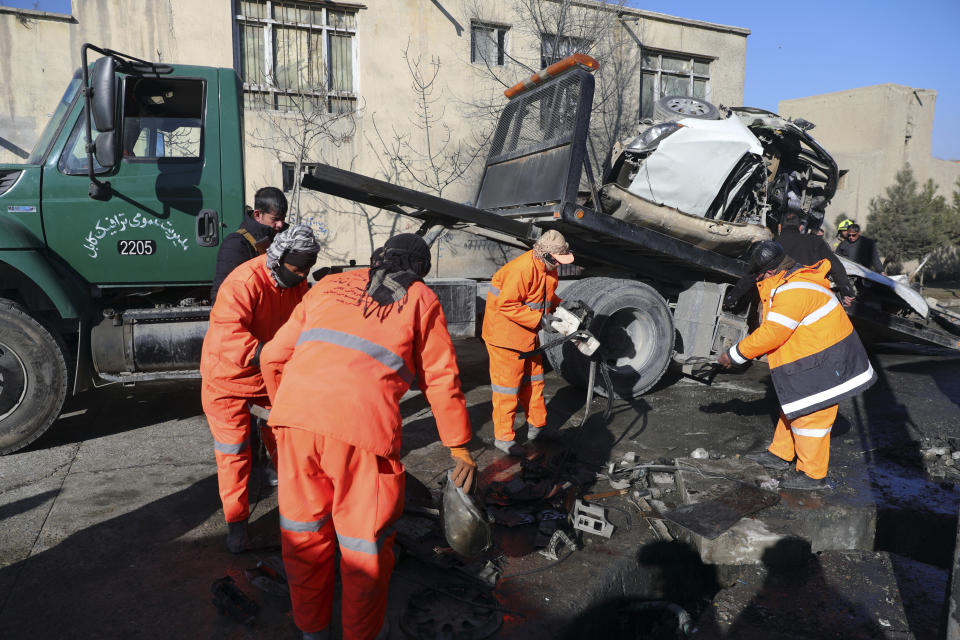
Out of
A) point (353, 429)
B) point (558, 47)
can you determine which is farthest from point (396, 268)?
point (558, 47)

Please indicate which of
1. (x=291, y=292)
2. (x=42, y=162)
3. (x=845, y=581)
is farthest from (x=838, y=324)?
(x=42, y=162)

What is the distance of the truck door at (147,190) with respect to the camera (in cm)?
426

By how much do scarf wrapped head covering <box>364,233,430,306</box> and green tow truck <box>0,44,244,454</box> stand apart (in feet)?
8.83

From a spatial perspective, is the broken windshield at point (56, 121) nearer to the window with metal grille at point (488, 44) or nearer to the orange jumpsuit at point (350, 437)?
the orange jumpsuit at point (350, 437)

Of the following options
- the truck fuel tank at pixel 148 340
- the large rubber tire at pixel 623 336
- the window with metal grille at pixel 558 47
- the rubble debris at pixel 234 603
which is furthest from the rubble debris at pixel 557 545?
the window with metal grille at pixel 558 47

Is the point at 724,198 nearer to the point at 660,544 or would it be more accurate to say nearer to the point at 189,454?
the point at 660,544

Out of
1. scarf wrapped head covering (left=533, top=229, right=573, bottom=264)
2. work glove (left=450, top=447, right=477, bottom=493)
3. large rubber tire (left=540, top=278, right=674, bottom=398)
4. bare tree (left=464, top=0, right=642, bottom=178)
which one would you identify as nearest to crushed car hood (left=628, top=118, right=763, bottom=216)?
large rubber tire (left=540, top=278, right=674, bottom=398)

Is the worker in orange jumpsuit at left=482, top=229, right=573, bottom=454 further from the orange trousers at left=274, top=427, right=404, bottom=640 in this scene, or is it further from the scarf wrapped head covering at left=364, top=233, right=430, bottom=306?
the orange trousers at left=274, top=427, right=404, bottom=640

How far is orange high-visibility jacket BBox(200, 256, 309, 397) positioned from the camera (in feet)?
9.68

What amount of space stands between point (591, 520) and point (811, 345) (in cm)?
174

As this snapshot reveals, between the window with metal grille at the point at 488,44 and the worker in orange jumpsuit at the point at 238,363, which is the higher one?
the window with metal grille at the point at 488,44

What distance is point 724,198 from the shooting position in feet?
18.4

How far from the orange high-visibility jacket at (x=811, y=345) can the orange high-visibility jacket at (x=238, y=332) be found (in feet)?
9.54

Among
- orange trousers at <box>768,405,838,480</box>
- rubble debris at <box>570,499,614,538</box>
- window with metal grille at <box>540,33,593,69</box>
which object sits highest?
window with metal grille at <box>540,33,593,69</box>
